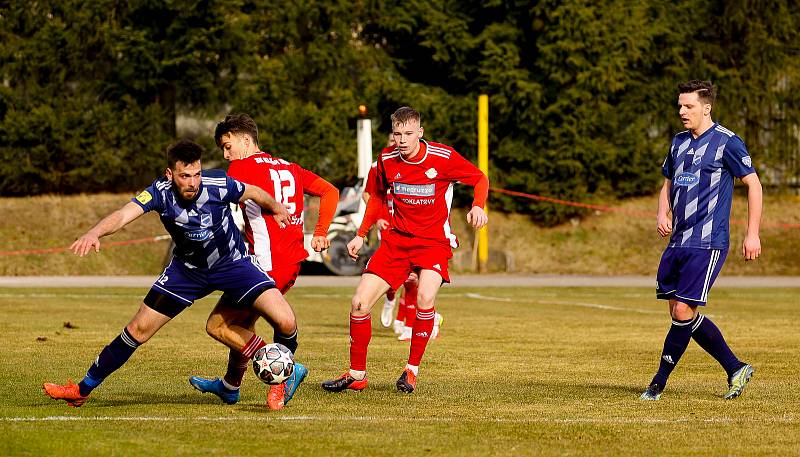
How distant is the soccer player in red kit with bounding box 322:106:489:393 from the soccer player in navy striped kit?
1425mm

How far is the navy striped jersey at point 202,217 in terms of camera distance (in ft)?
27.8

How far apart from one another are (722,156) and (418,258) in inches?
88.3

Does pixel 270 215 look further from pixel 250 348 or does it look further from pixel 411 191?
pixel 411 191

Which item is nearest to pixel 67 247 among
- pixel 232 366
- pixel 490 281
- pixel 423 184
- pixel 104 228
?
pixel 490 281

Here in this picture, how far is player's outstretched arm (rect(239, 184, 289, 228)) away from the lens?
868cm

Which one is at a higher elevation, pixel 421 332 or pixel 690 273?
pixel 690 273

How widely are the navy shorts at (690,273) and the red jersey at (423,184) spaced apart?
5.44ft

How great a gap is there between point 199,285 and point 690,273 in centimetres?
318

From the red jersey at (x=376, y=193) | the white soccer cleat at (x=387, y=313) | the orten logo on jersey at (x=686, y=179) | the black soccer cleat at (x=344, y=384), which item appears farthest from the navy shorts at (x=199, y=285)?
the white soccer cleat at (x=387, y=313)

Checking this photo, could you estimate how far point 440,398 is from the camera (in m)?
9.38

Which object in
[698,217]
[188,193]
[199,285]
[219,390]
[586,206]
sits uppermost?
[188,193]

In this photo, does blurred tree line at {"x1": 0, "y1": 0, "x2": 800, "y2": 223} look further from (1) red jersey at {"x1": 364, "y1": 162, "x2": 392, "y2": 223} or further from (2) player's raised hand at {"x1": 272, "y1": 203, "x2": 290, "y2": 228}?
(2) player's raised hand at {"x1": 272, "y1": 203, "x2": 290, "y2": 228}

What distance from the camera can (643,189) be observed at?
1254 inches

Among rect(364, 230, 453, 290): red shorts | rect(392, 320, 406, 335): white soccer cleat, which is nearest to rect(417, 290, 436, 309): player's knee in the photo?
rect(364, 230, 453, 290): red shorts
